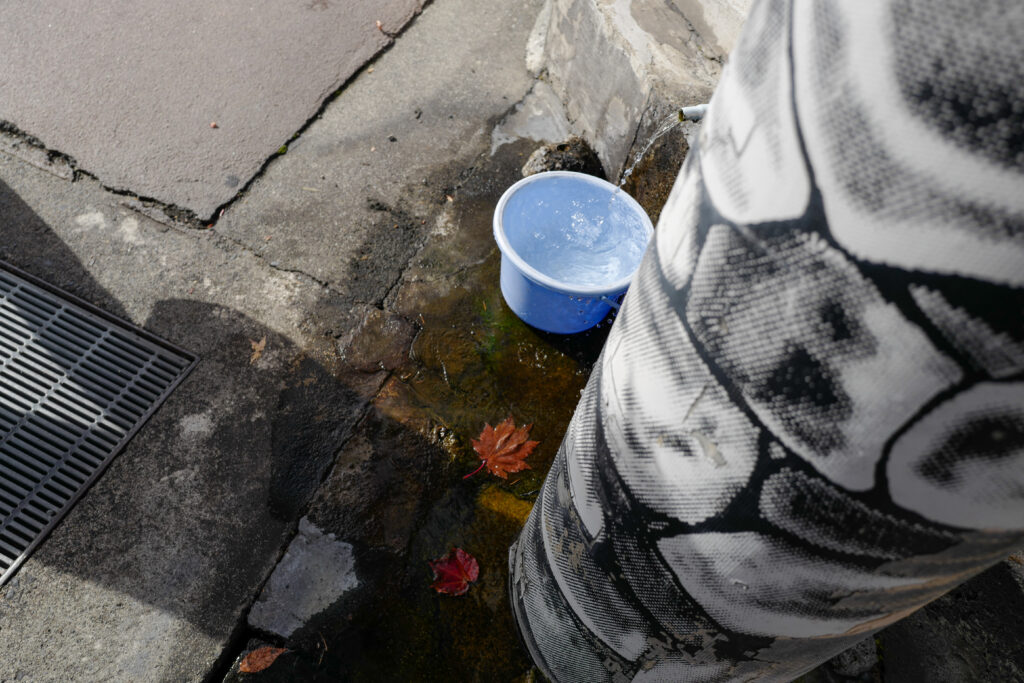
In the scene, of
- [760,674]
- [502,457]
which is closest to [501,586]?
[502,457]

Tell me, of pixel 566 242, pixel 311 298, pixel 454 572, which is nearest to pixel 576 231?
pixel 566 242

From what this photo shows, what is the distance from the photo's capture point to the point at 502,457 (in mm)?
2479

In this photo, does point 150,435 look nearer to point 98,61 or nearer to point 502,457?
point 502,457

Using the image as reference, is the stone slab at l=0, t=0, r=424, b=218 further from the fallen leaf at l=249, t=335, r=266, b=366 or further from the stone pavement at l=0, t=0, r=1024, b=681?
the fallen leaf at l=249, t=335, r=266, b=366

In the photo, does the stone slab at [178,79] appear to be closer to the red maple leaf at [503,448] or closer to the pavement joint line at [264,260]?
the pavement joint line at [264,260]

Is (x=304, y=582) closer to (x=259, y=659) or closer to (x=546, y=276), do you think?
(x=259, y=659)

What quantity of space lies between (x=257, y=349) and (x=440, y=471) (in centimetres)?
94

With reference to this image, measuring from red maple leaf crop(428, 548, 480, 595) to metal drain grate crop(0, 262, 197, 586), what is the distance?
4.19ft

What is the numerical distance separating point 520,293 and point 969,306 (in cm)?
202

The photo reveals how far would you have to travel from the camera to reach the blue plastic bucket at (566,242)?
98.3 inches

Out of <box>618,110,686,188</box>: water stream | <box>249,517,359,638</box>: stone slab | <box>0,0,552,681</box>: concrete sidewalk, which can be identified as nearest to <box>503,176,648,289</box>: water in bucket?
<box>618,110,686,188</box>: water stream

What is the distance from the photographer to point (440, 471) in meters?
2.43

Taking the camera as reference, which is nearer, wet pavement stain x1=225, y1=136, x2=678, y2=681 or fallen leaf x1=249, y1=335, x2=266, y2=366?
wet pavement stain x1=225, y1=136, x2=678, y2=681

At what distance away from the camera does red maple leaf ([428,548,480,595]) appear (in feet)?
7.20
